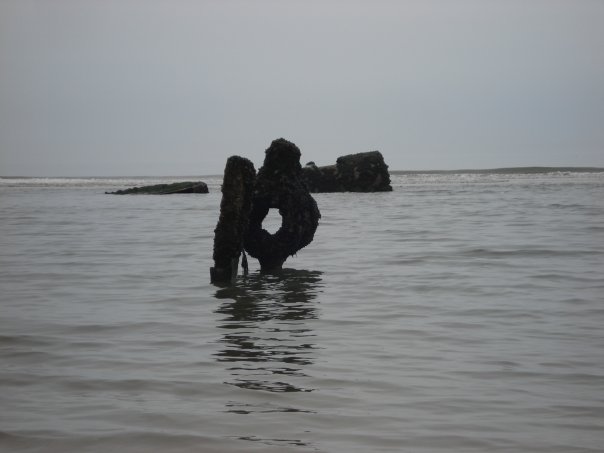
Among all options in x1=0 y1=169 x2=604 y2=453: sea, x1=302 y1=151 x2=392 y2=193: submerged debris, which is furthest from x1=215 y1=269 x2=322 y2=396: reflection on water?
x1=302 y1=151 x2=392 y2=193: submerged debris

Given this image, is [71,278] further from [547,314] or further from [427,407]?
[427,407]

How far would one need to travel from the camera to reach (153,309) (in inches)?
390

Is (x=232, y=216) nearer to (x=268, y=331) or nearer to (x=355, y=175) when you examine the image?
(x=268, y=331)

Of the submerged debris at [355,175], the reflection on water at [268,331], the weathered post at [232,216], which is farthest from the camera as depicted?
the submerged debris at [355,175]

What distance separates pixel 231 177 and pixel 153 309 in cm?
288

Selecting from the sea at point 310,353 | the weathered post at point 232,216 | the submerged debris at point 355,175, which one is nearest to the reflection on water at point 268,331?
the sea at point 310,353

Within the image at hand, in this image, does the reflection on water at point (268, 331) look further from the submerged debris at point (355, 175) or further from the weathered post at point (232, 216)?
the submerged debris at point (355, 175)

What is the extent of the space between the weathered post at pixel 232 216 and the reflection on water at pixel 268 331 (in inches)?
13.9

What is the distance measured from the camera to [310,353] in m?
7.34

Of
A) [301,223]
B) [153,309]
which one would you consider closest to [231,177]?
[301,223]

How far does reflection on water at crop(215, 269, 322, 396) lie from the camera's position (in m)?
6.46

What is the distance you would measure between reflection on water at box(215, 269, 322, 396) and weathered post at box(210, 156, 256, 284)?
354 millimetres

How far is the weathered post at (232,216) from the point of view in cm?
1212

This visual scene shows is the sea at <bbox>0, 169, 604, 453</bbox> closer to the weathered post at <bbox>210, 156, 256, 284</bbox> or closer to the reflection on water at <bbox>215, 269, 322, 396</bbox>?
the reflection on water at <bbox>215, 269, 322, 396</bbox>
